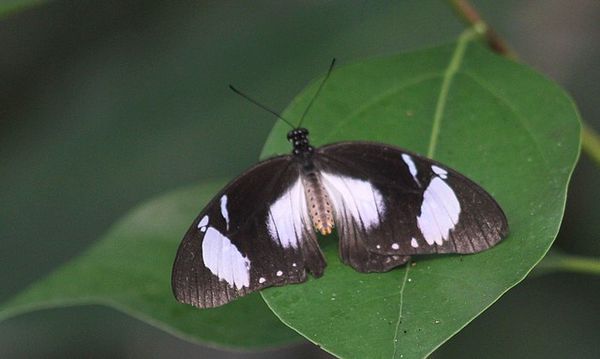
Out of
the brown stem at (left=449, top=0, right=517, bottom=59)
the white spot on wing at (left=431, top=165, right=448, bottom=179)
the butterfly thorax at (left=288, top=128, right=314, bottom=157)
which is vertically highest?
the brown stem at (left=449, top=0, right=517, bottom=59)

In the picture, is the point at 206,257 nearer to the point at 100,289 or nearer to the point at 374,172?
the point at 374,172

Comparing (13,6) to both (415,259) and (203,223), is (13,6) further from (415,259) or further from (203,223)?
(415,259)

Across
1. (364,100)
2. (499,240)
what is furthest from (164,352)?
(499,240)

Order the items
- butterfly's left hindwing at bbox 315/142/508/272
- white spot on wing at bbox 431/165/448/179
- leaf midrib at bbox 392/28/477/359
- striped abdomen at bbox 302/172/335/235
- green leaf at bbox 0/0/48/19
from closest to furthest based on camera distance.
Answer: butterfly's left hindwing at bbox 315/142/508/272 < white spot on wing at bbox 431/165/448/179 < striped abdomen at bbox 302/172/335/235 < leaf midrib at bbox 392/28/477/359 < green leaf at bbox 0/0/48/19

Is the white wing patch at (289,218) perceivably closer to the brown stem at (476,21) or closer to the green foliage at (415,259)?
the green foliage at (415,259)

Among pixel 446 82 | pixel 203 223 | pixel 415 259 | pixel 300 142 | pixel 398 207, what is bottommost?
pixel 415 259

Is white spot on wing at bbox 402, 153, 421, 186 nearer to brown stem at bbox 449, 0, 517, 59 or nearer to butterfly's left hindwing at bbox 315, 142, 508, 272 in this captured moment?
butterfly's left hindwing at bbox 315, 142, 508, 272

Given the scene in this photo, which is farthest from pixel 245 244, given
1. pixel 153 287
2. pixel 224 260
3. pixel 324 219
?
pixel 153 287

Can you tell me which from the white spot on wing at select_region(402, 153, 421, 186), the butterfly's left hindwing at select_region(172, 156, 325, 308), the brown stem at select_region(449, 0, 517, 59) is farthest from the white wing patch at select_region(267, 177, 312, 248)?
the brown stem at select_region(449, 0, 517, 59)
